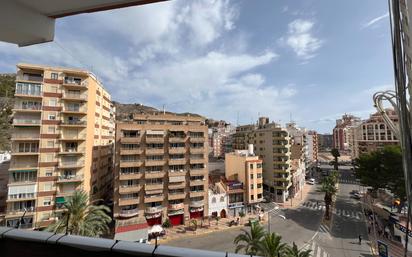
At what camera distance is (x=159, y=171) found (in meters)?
31.0

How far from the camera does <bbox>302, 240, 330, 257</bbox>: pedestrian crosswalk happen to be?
22.4m

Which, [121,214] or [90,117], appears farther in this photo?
[90,117]

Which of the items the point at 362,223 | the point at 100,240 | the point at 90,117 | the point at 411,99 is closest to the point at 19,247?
the point at 100,240

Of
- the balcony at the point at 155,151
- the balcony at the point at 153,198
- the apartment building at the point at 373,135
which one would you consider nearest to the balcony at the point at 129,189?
the balcony at the point at 153,198

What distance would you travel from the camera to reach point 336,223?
31.6 metres

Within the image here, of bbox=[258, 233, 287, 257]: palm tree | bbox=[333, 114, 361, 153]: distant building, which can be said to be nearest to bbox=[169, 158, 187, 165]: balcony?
bbox=[258, 233, 287, 257]: palm tree

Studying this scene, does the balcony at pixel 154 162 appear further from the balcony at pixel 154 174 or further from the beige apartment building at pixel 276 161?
the beige apartment building at pixel 276 161

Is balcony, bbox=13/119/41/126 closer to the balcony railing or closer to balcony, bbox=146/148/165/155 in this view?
the balcony railing

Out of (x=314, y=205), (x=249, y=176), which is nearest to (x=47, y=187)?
(x=249, y=176)

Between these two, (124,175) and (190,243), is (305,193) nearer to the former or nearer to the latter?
(190,243)

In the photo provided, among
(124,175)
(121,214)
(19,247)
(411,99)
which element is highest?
(411,99)

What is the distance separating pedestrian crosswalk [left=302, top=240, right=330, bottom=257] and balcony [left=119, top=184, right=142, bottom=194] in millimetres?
20515

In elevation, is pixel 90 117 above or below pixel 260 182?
above

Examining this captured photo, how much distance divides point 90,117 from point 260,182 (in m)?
28.8
